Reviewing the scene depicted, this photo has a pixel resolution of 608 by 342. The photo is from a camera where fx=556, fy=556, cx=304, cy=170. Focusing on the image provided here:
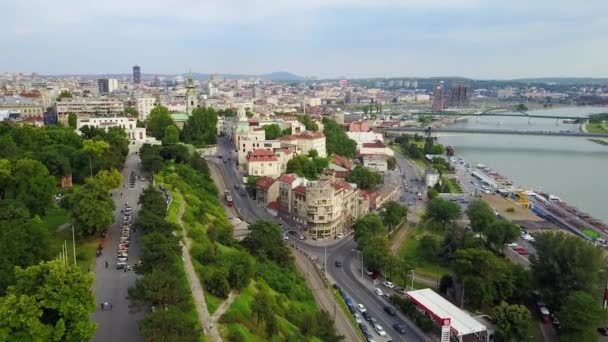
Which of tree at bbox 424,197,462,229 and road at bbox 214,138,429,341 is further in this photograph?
tree at bbox 424,197,462,229

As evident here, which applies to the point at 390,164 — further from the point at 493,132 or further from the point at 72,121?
the point at 493,132

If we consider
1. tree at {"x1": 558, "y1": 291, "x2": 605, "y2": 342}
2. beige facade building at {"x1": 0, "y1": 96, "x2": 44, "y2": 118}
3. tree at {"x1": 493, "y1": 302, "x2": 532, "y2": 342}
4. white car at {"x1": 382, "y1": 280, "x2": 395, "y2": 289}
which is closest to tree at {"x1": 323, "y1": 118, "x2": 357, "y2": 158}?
white car at {"x1": 382, "y1": 280, "x2": 395, "y2": 289}

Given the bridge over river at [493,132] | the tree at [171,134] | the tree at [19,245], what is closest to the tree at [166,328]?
the tree at [19,245]

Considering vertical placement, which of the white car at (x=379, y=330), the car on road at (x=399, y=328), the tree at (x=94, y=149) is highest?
the tree at (x=94, y=149)

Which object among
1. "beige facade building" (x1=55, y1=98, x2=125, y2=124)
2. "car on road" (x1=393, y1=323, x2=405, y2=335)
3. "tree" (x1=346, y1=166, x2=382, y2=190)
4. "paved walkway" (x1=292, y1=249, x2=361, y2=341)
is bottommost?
"car on road" (x1=393, y1=323, x2=405, y2=335)

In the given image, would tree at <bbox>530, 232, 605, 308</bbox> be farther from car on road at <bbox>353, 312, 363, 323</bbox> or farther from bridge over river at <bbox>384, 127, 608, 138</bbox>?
bridge over river at <bbox>384, 127, 608, 138</bbox>

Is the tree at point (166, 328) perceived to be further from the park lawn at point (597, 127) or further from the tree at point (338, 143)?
the park lawn at point (597, 127)
